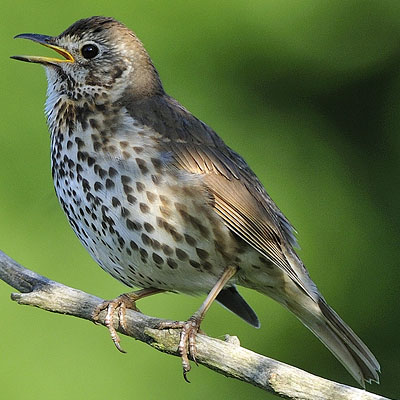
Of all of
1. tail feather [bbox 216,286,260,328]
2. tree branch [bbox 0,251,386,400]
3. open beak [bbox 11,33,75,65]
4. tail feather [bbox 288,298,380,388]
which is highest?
open beak [bbox 11,33,75,65]

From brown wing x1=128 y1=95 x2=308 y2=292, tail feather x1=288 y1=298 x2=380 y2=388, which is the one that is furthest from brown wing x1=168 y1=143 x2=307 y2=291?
tail feather x1=288 y1=298 x2=380 y2=388

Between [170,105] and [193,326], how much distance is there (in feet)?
2.89

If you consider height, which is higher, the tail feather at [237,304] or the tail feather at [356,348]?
the tail feather at [356,348]

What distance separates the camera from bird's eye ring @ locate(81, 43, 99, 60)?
14.1 ft

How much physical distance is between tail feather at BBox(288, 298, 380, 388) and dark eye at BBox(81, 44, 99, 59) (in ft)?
4.26

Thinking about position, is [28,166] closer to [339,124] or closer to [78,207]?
[78,207]

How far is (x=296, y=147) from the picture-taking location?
5.40m

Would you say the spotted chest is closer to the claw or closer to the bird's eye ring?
the claw

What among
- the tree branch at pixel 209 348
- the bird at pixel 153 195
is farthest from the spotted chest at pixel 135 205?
the tree branch at pixel 209 348

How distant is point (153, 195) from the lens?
398cm

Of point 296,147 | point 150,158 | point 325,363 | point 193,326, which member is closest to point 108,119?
point 150,158

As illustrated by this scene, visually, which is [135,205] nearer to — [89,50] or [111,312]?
[111,312]

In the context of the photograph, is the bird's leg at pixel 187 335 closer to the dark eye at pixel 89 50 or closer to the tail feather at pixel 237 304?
the tail feather at pixel 237 304

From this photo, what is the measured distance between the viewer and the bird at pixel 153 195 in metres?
4.00
